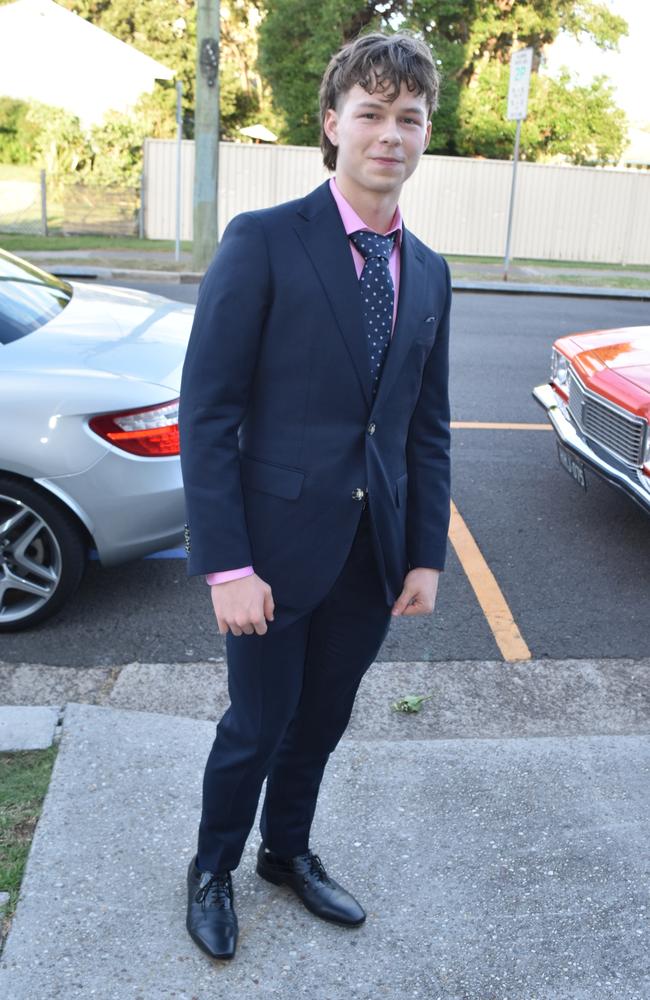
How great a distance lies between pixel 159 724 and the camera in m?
3.34

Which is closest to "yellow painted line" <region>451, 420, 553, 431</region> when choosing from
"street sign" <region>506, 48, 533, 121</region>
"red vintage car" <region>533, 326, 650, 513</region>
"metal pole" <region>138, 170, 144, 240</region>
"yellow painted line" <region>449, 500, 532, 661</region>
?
"red vintage car" <region>533, 326, 650, 513</region>

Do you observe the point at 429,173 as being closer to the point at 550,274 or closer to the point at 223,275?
the point at 550,274

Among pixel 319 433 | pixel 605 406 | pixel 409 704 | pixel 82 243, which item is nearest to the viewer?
pixel 319 433

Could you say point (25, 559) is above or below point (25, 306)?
below

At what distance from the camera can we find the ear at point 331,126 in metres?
2.12

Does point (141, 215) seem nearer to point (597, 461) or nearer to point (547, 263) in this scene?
point (547, 263)

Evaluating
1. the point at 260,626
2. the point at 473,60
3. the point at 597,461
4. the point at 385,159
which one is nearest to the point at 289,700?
the point at 260,626

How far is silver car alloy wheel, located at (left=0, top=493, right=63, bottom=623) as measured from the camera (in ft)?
12.9

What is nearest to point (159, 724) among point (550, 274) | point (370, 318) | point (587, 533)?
point (370, 318)

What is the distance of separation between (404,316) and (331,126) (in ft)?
1.34

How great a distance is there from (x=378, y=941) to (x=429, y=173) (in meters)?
19.3

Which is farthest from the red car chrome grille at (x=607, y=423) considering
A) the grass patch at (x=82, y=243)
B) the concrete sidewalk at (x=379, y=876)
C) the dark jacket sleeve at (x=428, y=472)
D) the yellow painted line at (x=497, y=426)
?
the grass patch at (x=82, y=243)

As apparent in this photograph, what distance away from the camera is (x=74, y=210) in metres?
19.0

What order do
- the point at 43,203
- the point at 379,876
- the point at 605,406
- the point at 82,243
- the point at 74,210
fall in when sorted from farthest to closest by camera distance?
the point at 74,210
the point at 82,243
the point at 43,203
the point at 605,406
the point at 379,876
